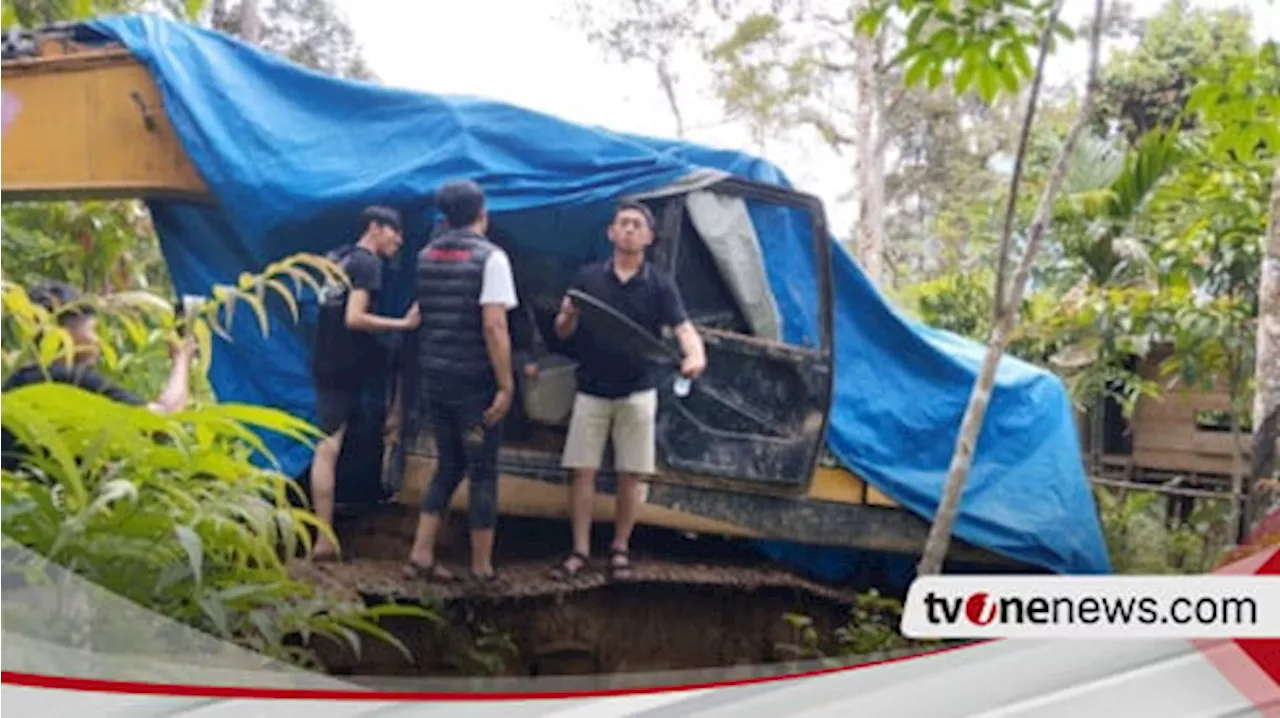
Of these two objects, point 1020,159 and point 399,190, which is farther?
point 1020,159

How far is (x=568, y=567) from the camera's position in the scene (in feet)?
3.28

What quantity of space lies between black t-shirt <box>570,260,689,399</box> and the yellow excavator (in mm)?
19

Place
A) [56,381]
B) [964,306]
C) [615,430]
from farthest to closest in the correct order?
1. [964,306]
2. [615,430]
3. [56,381]

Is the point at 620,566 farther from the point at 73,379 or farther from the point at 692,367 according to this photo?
the point at 73,379

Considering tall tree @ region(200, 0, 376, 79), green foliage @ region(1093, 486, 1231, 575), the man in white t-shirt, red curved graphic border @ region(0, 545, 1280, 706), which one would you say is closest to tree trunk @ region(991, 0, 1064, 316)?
green foliage @ region(1093, 486, 1231, 575)

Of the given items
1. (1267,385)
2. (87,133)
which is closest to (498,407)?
(87,133)

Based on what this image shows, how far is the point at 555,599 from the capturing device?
3.31ft


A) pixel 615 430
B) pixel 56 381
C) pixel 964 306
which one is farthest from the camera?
pixel 964 306

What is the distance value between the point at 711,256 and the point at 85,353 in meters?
0.46

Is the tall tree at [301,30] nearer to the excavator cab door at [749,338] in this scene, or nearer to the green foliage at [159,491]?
the green foliage at [159,491]

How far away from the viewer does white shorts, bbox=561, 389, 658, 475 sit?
98 cm

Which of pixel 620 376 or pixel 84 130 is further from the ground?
pixel 84 130

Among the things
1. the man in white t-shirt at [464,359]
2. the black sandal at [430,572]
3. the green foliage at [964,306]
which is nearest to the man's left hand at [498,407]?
the man in white t-shirt at [464,359]

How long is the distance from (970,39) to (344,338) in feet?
1.89
